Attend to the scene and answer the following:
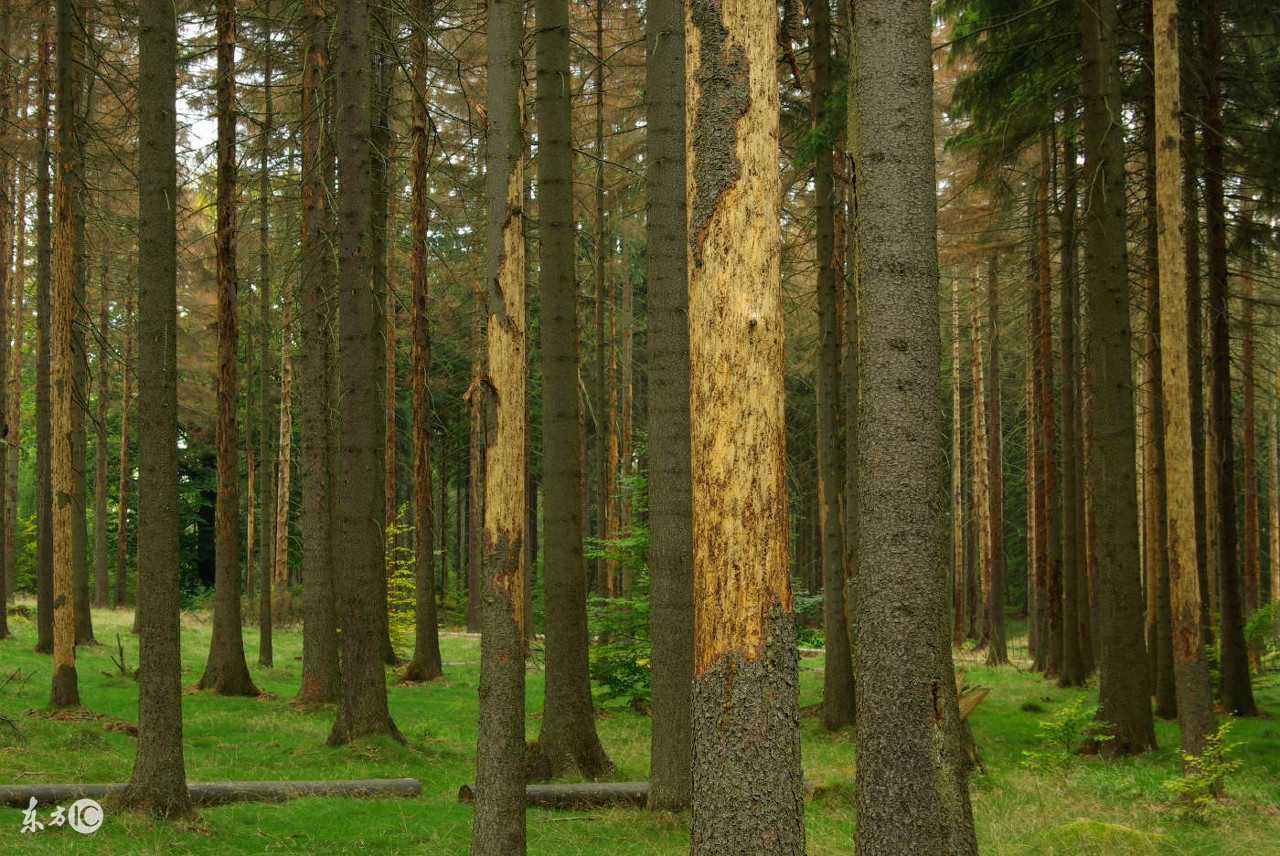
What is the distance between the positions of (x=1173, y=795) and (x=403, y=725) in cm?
987

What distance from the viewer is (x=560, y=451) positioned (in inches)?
416

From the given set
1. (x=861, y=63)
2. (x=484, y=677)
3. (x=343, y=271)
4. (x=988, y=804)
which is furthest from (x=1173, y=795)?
(x=343, y=271)

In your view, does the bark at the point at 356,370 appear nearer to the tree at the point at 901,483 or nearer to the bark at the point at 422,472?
the bark at the point at 422,472

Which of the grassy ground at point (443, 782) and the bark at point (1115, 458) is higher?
the bark at point (1115, 458)

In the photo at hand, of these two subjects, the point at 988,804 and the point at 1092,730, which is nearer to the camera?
the point at 988,804

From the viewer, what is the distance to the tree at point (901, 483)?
17.5 feet

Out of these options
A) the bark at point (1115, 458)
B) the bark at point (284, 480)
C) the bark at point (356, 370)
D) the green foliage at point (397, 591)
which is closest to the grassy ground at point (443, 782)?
the bark at point (1115, 458)

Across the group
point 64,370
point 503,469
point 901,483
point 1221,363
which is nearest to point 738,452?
point 901,483

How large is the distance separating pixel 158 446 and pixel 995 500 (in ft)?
84.4

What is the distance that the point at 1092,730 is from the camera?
40.7ft

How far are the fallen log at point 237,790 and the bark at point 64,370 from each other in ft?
15.7

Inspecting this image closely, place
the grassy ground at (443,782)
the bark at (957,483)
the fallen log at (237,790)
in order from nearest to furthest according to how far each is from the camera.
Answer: the grassy ground at (443,782) → the fallen log at (237,790) → the bark at (957,483)

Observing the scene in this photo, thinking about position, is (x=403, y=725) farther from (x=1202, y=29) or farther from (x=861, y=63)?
(x=1202, y=29)

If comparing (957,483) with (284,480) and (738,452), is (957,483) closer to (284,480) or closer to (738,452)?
(284,480)
